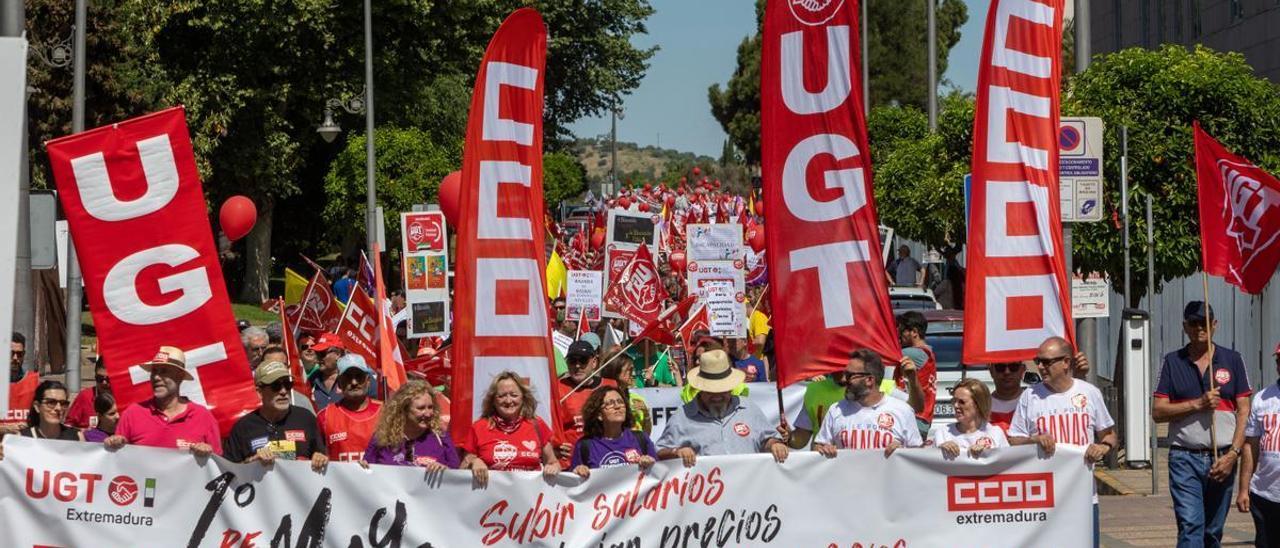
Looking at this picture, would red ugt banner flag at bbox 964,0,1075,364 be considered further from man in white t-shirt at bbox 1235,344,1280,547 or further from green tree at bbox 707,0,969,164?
green tree at bbox 707,0,969,164

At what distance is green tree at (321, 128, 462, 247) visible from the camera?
4741 centimetres

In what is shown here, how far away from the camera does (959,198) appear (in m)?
22.2

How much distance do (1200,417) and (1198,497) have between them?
0.42 m

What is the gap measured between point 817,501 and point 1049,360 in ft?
4.40

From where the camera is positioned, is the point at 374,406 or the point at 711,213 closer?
the point at 374,406

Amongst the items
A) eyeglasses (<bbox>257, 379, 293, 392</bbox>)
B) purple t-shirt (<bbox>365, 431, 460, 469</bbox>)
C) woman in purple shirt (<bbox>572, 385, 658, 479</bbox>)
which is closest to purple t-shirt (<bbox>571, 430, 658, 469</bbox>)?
woman in purple shirt (<bbox>572, 385, 658, 479</bbox>)

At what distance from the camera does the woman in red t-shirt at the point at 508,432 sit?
9078 mm

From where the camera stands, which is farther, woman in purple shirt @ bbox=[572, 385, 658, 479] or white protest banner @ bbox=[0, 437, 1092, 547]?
woman in purple shirt @ bbox=[572, 385, 658, 479]

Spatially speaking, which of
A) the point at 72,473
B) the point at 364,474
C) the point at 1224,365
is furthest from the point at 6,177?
the point at 1224,365

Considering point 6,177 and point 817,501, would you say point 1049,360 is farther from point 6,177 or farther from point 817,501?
point 6,177

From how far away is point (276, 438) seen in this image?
29.3ft

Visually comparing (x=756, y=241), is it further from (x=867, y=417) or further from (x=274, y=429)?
(x=274, y=429)

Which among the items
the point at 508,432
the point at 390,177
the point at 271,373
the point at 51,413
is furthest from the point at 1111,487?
the point at 390,177

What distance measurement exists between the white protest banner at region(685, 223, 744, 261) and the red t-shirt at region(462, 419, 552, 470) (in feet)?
41.0
